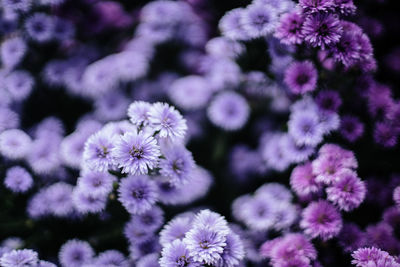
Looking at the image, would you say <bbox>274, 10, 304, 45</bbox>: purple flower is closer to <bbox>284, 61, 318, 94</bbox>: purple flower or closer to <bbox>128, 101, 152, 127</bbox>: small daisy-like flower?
<bbox>284, 61, 318, 94</bbox>: purple flower

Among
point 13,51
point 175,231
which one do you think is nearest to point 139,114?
point 175,231

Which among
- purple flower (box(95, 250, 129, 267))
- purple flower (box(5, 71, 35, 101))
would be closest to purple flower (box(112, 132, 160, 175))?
purple flower (box(95, 250, 129, 267))

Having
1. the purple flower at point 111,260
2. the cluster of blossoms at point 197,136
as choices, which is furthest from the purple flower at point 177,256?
the purple flower at point 111,260

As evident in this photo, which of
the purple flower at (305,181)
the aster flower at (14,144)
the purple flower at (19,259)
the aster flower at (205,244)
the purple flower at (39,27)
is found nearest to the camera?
the aster flower at (205,244)

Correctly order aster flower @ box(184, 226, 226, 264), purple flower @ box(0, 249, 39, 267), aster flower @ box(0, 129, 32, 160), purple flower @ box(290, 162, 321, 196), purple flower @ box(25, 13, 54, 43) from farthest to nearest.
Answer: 1. purple flower @ box(25, 13, 54, 43)
2. aster flower @ box(0, 129, 32, 160)
3. purple flower @ box(290, 162, 321, 196)
4. purple flower @ box(0, 249, 39, 267)
5. aster flower @ box(184, 226, 226, 264)

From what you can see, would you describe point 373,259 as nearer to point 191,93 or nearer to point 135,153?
point 135,153

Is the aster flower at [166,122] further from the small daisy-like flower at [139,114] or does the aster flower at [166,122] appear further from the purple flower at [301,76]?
the purple flower at [301,76]

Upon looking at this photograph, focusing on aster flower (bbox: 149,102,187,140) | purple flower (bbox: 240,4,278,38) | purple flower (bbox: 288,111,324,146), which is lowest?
purple flower (bbox: 288,111,324,146)
